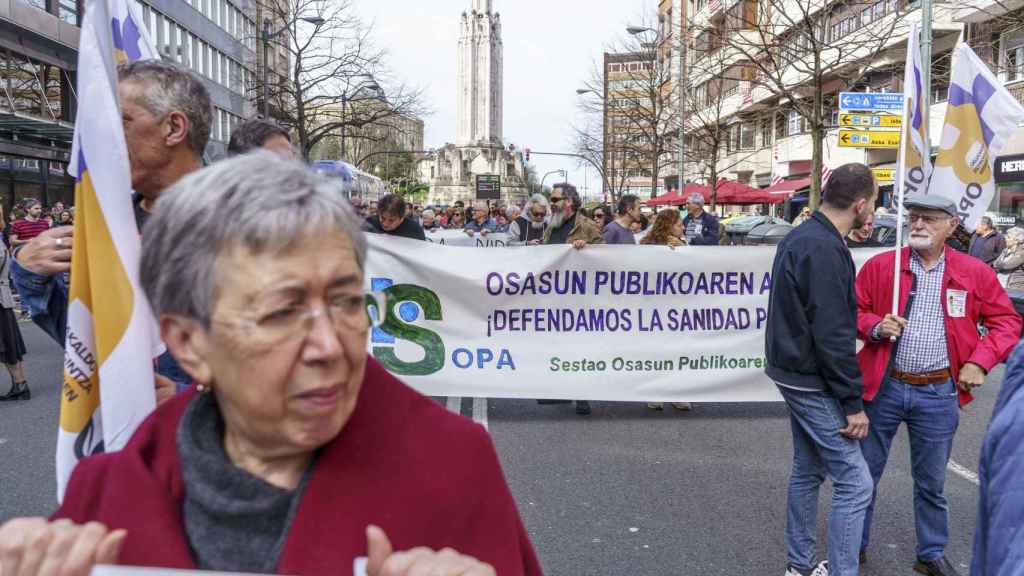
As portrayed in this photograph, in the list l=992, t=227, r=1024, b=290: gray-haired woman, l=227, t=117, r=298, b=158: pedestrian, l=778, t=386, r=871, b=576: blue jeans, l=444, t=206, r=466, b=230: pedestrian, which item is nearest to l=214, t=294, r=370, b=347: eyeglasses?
l=227, t=117, r=298, b=158: pedestrian

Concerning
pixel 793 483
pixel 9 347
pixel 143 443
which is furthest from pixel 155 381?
pixel 9 347

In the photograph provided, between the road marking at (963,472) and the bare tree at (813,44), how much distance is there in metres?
15.0

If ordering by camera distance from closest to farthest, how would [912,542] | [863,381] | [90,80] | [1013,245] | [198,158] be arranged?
[90,80], [198,158], [863,381], [912,542], [1013,245]

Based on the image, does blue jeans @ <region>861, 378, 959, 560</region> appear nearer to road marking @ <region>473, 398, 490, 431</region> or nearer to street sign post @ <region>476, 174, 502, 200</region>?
road marking @ <region>473, 398, 490, 431</region>

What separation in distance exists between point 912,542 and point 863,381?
1243 mm

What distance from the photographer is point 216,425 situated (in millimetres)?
1595

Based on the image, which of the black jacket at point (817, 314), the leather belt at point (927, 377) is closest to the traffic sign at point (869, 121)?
the leather belt at point (927, 377)

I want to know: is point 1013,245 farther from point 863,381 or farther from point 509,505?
point 509,505

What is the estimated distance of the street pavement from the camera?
15.6 ft

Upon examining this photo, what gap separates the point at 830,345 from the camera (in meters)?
3.95

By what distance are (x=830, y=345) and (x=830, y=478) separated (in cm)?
65

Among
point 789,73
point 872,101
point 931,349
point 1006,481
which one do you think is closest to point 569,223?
point 931,349

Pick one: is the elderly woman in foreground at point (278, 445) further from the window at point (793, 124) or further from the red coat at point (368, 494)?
the window at point (793, 124)

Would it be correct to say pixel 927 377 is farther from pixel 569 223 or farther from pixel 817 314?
pixel 569 223
